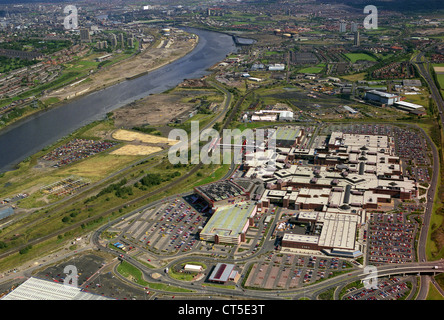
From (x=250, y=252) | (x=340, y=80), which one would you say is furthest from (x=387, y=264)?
(x=340, y=80)

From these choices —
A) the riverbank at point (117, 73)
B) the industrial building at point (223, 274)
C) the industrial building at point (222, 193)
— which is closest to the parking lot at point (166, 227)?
the industrial building at point (222, 193)

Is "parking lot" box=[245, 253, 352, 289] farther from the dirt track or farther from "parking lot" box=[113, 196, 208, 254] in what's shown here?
the dirt track

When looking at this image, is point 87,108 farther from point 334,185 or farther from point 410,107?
point 410,107

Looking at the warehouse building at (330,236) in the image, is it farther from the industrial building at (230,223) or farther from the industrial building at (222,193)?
the industrial building at (222,193)

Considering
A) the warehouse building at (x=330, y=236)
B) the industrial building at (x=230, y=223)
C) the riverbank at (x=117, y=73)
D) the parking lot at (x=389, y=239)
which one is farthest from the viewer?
the riverbank at (x=117, y=73)
